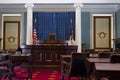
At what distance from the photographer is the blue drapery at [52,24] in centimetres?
1884


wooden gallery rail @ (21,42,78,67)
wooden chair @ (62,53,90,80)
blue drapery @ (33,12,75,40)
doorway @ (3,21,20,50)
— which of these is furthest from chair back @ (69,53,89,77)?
doorway @ (3,21,20,50)

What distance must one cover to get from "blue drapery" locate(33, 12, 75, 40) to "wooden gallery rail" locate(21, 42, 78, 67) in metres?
6.65

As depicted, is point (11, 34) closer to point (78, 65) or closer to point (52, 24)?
point (52, 24)

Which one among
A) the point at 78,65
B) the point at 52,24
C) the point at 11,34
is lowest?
the point at 78,65

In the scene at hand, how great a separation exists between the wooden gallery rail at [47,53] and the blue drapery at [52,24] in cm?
665

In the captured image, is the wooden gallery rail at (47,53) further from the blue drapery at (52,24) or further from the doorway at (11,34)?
the doorway at (11,34)

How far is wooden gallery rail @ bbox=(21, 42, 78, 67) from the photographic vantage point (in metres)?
12.1

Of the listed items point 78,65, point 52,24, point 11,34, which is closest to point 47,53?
point 78,65

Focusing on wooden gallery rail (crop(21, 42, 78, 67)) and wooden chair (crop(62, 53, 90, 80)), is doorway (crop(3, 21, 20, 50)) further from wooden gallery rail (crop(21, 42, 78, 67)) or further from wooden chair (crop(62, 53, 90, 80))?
wooden chair (crop(62, 53, 90, 80))

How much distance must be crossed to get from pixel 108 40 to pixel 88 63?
49.4 ft

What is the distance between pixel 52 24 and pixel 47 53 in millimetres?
6981

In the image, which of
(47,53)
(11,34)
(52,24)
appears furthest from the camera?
(11,34)

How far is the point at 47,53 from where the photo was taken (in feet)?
39.9

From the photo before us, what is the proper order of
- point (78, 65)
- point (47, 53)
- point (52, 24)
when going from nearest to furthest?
point (78, 65)
point (47, 53)
point (52, 24)
